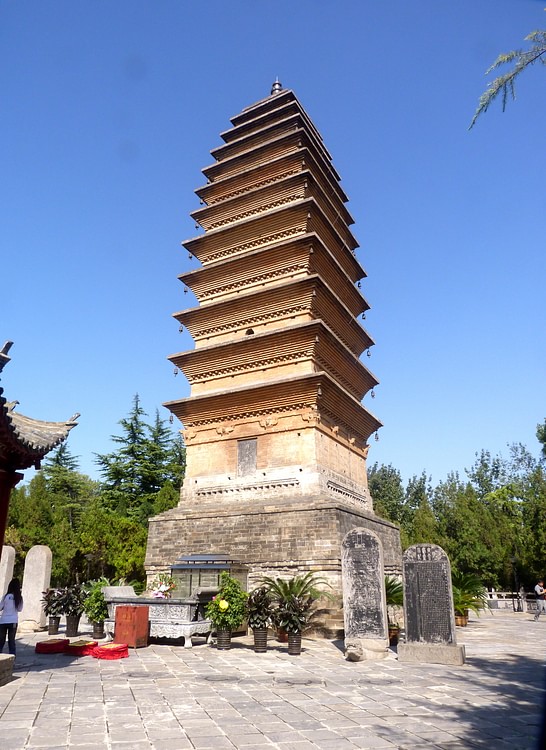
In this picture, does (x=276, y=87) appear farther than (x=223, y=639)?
Yes

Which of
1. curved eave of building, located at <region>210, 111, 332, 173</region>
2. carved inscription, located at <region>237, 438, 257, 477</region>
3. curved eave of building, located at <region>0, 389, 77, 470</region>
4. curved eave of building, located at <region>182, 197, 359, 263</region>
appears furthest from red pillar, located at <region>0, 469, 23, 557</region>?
curved eave of building, located at <region>210, 111, 332, 173</region>

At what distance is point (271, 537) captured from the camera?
14867mm

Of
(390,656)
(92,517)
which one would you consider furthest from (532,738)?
(92,517)

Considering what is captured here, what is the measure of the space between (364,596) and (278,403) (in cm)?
743

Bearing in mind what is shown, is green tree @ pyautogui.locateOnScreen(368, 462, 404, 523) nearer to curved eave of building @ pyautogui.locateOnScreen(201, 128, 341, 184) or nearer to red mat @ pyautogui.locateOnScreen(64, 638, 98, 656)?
curved eave of building @ pyautogui.locateOnScreen(201, 128, 341, 184)

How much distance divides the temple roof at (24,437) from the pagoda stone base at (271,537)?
713 centimetres

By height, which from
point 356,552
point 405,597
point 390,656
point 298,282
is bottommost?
point 390,656

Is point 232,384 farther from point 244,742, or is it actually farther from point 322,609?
point 244,742

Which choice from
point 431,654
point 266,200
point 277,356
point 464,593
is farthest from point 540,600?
point 266,200

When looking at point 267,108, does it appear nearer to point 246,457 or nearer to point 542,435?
point 246,457

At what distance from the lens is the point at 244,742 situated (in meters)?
4.98

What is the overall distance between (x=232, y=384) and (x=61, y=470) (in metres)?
27.7

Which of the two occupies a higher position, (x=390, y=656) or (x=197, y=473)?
(x=197, y=473)

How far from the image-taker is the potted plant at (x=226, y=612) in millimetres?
11039
